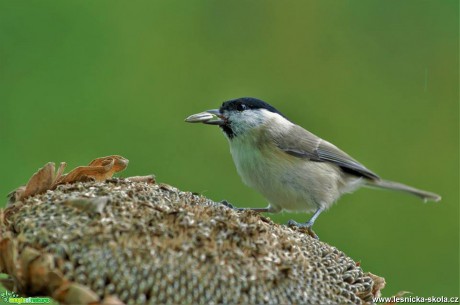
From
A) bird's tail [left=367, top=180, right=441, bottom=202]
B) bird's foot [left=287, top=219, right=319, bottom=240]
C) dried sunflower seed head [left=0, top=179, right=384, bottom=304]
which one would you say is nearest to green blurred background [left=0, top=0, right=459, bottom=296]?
bird's tail [left=367, top=180, right=441, bottom=202]

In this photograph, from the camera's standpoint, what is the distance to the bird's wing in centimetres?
520

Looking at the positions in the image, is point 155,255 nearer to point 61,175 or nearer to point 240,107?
point 61,175

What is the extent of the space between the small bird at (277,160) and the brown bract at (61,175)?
5.52ft

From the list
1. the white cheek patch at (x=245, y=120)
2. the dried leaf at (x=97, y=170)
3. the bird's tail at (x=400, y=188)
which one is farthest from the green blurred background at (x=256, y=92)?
the dried leaf at (x=97, y=170)

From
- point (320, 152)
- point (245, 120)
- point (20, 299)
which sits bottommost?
point (20, 299)

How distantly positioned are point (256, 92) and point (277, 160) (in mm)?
1634

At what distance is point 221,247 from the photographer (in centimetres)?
220

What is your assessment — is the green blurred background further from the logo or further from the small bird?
the logo

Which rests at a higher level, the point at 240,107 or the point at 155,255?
the point at 240,107

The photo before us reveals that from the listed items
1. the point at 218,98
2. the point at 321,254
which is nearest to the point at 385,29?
the point at 218,98

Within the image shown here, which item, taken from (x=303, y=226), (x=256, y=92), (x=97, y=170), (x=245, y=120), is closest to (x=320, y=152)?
(x=245, y=120)

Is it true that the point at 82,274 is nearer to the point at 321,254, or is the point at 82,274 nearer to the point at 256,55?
the point at 321,254

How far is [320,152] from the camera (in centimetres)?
538

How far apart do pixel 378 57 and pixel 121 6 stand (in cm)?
252
